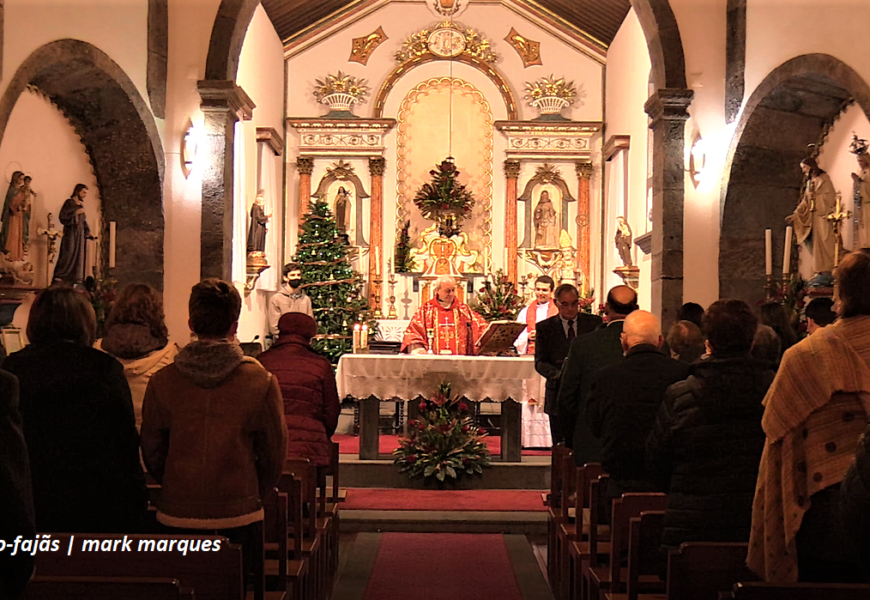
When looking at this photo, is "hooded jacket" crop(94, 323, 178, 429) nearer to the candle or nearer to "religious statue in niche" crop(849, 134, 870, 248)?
the candle

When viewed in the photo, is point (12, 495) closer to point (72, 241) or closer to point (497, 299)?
point (72, 241)

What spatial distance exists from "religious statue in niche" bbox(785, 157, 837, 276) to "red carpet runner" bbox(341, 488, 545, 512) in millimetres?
2963

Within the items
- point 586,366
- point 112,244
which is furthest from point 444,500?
point 112,244

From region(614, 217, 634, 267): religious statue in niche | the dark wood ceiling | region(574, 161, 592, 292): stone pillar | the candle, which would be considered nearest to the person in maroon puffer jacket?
the candle

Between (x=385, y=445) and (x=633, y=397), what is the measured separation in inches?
270

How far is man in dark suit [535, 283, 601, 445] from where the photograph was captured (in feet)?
23.5

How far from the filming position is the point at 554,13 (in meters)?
17.2

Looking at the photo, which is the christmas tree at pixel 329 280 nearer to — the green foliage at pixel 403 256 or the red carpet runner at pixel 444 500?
the green foliage at pixel 403 256

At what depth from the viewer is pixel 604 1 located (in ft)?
51.4

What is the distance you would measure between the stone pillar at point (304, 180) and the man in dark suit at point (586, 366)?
474 inches

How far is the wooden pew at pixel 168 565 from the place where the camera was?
10.1ft

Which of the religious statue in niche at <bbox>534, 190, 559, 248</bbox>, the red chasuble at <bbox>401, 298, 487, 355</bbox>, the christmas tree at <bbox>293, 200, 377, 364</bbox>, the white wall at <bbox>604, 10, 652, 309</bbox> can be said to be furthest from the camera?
the religious statue in niche at <bbox>534, 190, 559, 248</bbox>

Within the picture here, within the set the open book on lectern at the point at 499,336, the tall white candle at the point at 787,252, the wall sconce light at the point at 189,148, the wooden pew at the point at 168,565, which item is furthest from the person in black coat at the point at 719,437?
the wall sconce light at the point at 189,148

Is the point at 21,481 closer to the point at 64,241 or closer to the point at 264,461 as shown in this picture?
the point at 264,461
